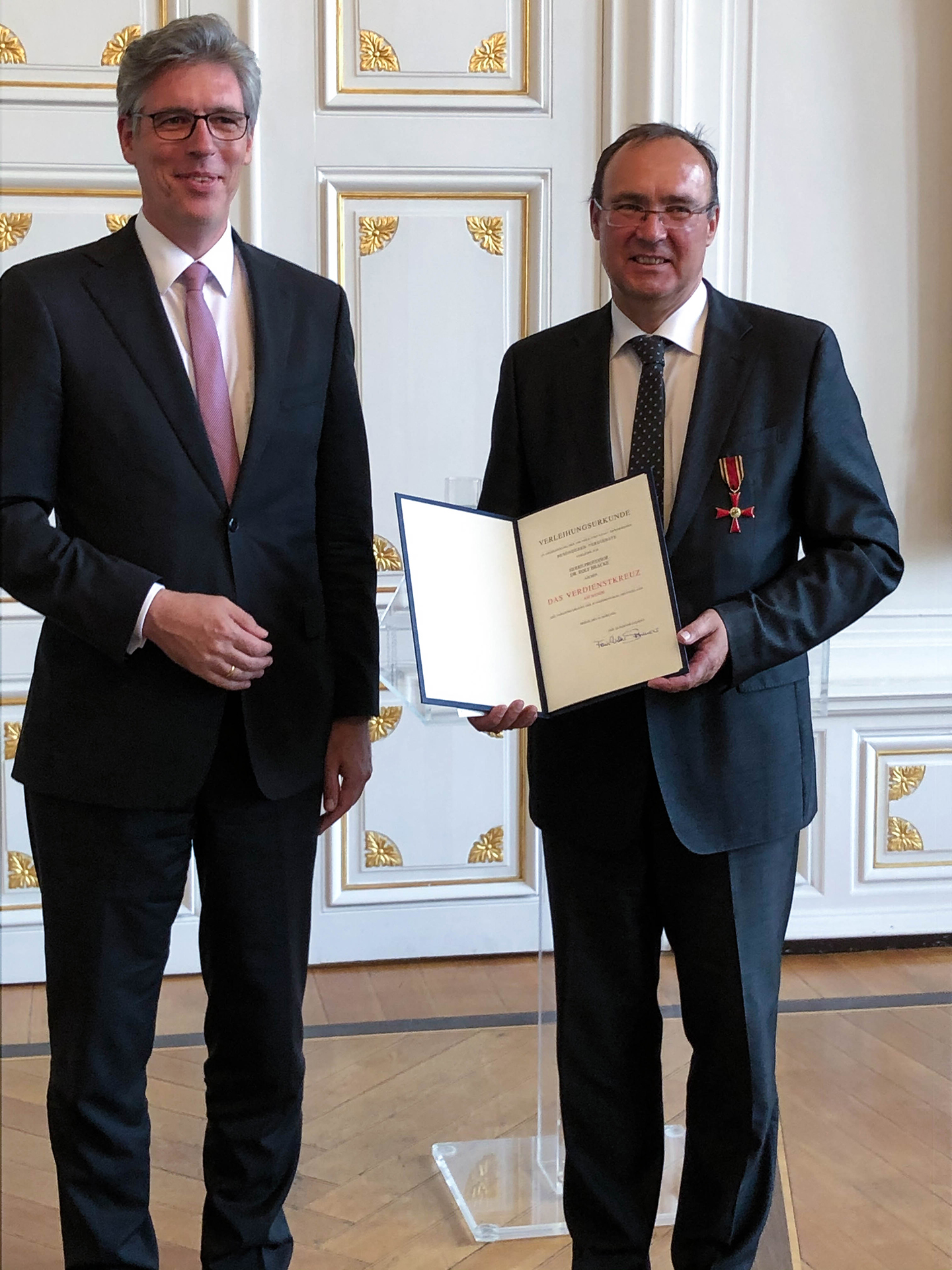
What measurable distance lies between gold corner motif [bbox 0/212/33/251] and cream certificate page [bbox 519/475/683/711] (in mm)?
1972

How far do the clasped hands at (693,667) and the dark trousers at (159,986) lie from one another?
33cm

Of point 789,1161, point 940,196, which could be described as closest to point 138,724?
point 789,1161

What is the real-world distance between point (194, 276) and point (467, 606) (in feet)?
1.87

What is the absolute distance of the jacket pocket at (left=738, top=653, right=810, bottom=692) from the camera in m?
1.76

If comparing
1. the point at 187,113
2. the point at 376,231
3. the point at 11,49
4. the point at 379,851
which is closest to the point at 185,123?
the point at 187,113

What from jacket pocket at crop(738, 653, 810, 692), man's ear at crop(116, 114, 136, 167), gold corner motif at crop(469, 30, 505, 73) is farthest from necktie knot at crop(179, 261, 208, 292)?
gold corner motif at crop(469, 30, 505, 73)

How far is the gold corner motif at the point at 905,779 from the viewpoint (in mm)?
3527

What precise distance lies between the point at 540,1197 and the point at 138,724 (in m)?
1.17

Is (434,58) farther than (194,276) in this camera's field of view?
Yes

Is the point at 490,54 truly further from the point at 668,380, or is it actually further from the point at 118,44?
the point at 668,380

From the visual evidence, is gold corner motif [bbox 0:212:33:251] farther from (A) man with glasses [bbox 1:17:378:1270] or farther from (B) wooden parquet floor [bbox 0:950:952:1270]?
(B) wooden parquet floor [bbox 0:950:952:1270]

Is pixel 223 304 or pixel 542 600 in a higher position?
pixel 223 304

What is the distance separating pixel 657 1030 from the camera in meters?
1.90

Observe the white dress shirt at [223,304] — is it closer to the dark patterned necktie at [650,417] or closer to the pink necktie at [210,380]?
the pink necktie at [210,380]
